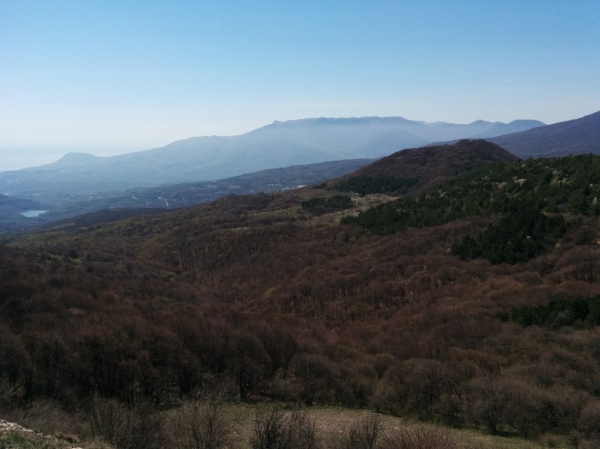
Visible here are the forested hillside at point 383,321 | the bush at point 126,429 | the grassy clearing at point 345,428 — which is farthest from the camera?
the forested hillside at point 383,321

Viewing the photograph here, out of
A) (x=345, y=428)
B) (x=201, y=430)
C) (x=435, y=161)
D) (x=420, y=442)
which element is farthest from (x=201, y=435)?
(x=435, y=161)

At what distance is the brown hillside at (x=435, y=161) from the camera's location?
90.3 metres

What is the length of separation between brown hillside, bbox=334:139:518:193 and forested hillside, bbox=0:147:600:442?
1306 inches

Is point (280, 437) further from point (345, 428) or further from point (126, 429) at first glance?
point (126, 429)

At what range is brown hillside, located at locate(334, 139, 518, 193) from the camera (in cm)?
9033

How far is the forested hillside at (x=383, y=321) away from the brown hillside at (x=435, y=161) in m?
33.2

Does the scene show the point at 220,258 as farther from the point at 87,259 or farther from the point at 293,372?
the point at 293,372

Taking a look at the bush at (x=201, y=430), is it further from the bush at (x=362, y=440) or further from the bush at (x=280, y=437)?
the bush at (x=362, y=440)

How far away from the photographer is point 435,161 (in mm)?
100312

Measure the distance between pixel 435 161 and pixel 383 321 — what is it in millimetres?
79428

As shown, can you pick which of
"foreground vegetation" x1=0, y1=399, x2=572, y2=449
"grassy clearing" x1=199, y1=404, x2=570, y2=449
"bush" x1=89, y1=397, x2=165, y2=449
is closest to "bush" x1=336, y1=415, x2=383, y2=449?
"foreground vegetation" x1=0, y1=399, x2=572, y2=449

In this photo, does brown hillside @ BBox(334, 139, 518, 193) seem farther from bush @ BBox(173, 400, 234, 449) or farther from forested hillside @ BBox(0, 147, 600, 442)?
bush @ BBox(173, 400, 234, 449)

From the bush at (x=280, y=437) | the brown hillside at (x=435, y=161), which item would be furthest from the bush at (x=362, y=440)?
the brown hillside at (x=435, y=161)

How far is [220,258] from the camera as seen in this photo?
63594mm
